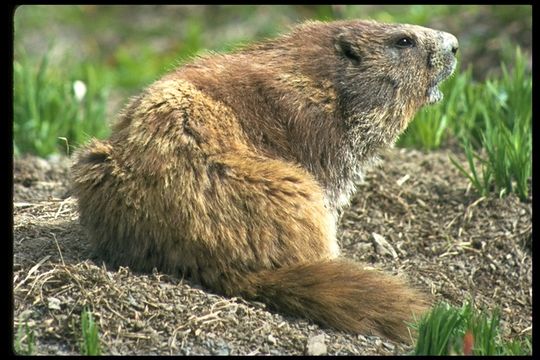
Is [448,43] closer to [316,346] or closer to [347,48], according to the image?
[347,48]

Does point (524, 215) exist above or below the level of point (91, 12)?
below

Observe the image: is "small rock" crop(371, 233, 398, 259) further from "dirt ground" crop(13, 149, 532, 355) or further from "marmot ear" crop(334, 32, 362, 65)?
"marmot ear" crop(334, 32, 362, 65)

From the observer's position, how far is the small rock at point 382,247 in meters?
5.51

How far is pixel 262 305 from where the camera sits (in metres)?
4.36

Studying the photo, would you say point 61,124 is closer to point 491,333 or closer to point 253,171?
Answer: point 253,171

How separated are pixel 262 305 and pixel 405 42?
181 cm

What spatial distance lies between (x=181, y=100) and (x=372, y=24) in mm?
1352

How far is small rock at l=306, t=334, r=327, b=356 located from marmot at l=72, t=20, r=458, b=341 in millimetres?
172

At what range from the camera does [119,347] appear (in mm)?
4000

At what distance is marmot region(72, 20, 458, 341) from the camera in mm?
4348

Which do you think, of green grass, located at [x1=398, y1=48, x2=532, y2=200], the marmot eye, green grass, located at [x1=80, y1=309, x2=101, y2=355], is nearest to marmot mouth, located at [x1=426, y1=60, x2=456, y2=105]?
the marmot eye

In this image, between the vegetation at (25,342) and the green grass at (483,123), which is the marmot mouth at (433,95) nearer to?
the green grass at (483,123)

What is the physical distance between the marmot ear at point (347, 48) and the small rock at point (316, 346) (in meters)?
1.65
